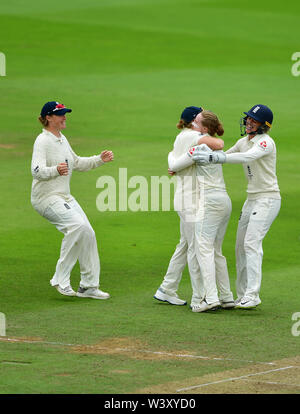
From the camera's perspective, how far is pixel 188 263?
1155 centimetres

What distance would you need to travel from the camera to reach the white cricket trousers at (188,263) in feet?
37.8

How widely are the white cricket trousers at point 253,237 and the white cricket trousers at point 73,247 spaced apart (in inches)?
66.6

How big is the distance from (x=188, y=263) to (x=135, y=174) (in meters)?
8.81

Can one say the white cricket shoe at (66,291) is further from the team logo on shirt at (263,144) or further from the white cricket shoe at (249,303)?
the team logo on shirt at (263,144)

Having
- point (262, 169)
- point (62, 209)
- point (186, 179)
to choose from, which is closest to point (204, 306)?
point (186, 179)

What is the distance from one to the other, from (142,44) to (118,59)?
5.98ft

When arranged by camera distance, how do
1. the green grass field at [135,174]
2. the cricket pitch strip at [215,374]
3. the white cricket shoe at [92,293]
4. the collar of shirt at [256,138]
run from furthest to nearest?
the white cricket shoe at [92,293] → the collar of shirt at [256,138] → the green grass field at [135,174] → the cricket pitch strip at [215,374]

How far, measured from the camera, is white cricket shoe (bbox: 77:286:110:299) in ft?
39.8

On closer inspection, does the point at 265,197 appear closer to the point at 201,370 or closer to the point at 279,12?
the point at 201,370

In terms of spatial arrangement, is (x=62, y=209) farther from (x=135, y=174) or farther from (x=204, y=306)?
(x=135, y=174)

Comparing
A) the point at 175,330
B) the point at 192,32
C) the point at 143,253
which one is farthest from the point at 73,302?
the point at 192,32

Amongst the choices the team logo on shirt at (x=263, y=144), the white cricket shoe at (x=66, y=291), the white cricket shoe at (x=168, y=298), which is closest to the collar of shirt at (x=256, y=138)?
the team logo on shirt at (x=263, y=144)

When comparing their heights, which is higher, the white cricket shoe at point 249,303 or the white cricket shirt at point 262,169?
the white cricket shirt at point 262,169

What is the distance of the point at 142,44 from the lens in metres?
32.8
